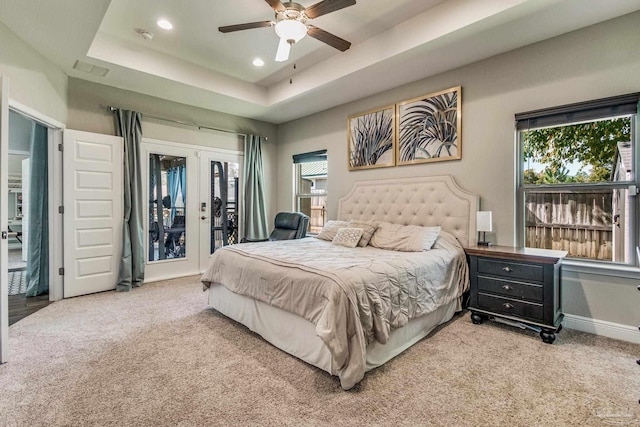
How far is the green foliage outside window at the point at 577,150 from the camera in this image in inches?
110

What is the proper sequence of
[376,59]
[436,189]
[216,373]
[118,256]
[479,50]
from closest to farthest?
[216,373] → [479,50] → [376,59] → [436,189] → [118,256]

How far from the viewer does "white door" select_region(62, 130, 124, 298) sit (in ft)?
12.3

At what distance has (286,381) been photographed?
1.98 meters

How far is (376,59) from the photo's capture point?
3.40m

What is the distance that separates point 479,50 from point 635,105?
1.40 m

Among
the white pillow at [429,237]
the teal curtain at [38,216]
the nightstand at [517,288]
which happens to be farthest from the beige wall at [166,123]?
the nightstand at [517,288]

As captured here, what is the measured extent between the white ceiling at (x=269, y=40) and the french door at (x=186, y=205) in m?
0.94

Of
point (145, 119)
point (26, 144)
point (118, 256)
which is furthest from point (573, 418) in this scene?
point (26, 144)

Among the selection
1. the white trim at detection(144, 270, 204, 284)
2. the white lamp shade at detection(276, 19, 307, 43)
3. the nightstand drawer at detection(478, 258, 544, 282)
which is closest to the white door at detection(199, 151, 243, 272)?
the white trim at detection(144, 270, 204, 284)

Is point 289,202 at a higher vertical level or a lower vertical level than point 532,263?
higher

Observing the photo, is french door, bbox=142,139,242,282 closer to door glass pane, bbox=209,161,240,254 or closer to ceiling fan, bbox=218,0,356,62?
door glass pane, bbox=209,161,240,254

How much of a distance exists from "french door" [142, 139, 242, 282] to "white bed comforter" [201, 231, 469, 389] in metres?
1.90

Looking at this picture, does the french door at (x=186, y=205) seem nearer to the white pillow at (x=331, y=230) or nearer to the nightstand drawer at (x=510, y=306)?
the white pillow at (x=331, y=230)

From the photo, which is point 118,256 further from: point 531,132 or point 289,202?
point 531,132
